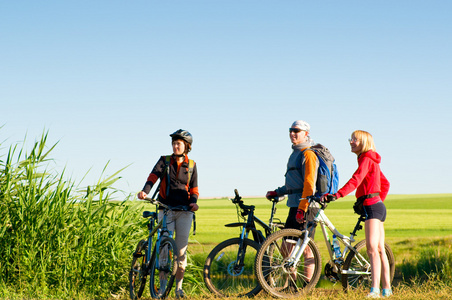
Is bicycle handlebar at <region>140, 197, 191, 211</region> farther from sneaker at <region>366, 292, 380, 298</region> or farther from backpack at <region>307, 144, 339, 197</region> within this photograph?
sneaker at <region>366, 292, 380, 298</region>

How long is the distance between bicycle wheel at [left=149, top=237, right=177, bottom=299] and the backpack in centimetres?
195

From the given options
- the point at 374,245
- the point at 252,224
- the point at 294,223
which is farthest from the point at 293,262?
the point at 374,245

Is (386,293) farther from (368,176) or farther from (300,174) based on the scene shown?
(300,174)

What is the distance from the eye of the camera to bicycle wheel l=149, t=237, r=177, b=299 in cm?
592

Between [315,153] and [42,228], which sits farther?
[42,228]

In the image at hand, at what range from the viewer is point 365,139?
232 inches

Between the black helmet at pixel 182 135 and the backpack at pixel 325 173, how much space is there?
5.20 feet

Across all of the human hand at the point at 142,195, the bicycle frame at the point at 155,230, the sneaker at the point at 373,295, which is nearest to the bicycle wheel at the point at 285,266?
the sneaker at the point at 373,295

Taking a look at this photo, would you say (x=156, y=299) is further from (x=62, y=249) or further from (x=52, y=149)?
(x=52, y=149)

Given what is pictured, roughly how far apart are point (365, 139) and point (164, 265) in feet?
9.91

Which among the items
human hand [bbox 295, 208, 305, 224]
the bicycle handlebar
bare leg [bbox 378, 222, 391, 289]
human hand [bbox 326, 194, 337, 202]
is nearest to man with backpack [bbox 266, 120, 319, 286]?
human hand [bbox 295, 208, 305, 224]

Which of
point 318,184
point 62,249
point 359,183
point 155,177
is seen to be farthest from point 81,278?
point 359,183

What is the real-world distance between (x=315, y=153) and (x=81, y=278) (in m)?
4.17

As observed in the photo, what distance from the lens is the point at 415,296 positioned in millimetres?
6129
